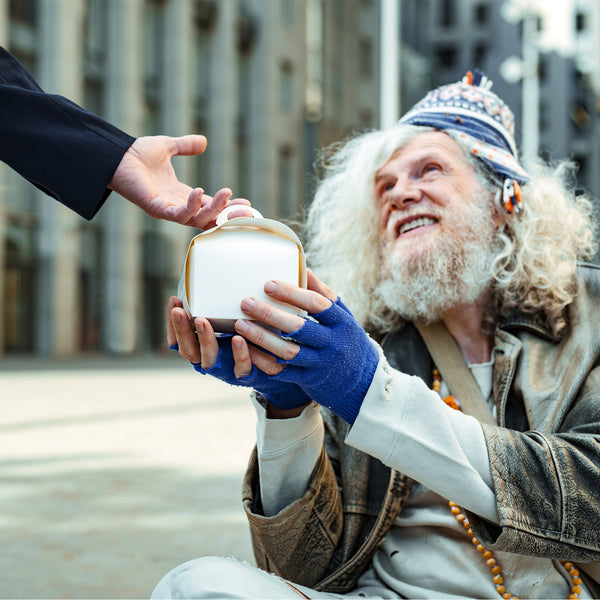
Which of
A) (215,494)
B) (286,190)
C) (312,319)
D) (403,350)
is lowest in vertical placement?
(286,190)

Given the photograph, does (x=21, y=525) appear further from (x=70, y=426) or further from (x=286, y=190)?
(x=286, y=190)

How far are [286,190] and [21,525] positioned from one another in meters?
25.1

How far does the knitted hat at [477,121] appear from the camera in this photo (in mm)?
2609

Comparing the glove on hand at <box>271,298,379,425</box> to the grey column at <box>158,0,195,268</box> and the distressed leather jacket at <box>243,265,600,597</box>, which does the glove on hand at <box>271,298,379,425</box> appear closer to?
the distressed leather jacket at <box>243,265,600,597</box>

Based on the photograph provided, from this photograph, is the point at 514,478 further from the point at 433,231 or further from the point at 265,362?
the point at 433,231

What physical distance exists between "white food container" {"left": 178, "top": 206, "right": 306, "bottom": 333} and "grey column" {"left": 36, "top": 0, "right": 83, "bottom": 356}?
1952cm

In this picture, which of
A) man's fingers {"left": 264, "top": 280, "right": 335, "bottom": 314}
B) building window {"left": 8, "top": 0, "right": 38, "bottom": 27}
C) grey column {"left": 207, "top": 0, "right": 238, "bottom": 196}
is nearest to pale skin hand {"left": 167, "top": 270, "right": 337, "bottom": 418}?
man's fingers {"left": 264, "top": 280, "right": 335, "bottom": 314}

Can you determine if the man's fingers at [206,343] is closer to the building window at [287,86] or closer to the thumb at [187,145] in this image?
the thumb at [187,145]

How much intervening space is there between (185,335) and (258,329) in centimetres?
18

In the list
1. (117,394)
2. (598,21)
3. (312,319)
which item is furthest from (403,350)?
(598,21)

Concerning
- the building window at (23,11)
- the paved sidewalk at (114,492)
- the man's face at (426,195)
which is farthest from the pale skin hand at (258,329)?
the building window at (23,11)

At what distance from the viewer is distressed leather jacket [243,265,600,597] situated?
177 cm

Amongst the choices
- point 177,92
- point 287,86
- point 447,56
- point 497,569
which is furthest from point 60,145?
point 447,56

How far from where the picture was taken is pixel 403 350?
7.83 ft
